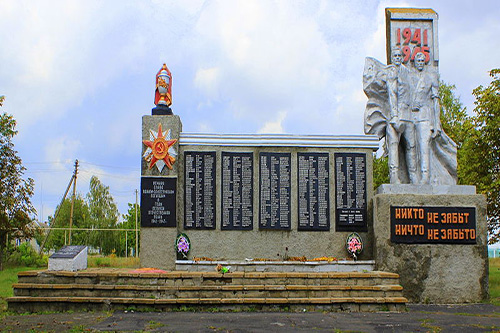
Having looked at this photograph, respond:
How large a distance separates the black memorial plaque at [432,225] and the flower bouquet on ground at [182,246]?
177 inches

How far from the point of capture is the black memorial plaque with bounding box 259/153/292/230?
1120 cm

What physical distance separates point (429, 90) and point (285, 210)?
449 cm

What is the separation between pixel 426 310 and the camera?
9508mm

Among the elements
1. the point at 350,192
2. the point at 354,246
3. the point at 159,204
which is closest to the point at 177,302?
the point at 159,204

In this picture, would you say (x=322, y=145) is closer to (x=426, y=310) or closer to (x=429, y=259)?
(x=429, y=259)

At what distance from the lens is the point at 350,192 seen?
1141 centimetres

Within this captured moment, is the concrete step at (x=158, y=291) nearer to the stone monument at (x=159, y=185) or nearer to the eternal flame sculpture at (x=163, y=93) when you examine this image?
the stone monument at (x=159, y=185)

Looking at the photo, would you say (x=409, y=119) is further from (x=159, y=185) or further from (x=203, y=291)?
(x=203, y=291)

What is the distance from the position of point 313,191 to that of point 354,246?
153 centimetres

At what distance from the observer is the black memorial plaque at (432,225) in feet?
35.3

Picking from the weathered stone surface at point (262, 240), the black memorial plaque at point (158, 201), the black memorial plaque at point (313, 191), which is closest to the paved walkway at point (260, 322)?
the weathered stone surface at point (262, 240)

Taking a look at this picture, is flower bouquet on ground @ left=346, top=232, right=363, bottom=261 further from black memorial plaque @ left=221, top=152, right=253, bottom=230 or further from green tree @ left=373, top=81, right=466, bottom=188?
green tree @ left=373, top=81, right=466, bottom=188

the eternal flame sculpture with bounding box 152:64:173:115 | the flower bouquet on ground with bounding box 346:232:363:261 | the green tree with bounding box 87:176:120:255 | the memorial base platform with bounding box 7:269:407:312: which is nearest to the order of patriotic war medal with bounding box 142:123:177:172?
the eternal flame sculpture with bounding box 152:64:173:115

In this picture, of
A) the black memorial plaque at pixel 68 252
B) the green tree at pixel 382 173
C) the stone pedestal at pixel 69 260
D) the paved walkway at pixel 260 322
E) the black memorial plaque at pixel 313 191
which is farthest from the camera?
the green tree at pixel 382 173
